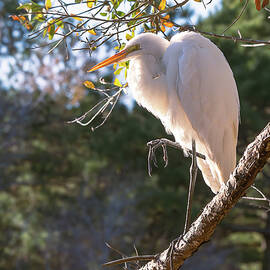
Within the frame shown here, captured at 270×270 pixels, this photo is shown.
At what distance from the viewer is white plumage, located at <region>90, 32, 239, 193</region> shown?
2189 mm

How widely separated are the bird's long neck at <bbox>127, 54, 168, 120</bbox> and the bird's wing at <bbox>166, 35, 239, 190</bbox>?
4.2 inches

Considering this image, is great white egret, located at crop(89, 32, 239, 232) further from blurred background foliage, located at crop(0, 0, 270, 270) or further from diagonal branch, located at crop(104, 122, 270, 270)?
blurred background foliage, located at crop(0, 0, 270, 270)

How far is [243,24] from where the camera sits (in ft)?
24.5

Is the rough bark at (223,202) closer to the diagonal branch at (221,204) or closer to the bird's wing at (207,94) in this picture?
the diagonal branch at (221,204)

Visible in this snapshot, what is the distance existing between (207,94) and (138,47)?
426mm

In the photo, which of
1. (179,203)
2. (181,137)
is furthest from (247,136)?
(181,137)

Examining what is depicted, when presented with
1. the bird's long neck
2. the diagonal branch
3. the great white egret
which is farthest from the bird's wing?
the diagonal branch

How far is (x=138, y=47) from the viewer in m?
2.31

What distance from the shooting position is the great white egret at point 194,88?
2189 millimetres

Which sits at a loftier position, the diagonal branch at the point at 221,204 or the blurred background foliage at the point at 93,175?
the diagonal branch at the point at 221,204

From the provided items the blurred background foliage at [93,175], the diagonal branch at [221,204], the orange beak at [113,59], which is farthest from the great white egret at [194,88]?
the blurred background foliage at [93,175]

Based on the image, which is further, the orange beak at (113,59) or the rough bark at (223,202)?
the orange beak at (113,59)

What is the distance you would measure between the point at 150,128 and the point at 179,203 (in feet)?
4.01

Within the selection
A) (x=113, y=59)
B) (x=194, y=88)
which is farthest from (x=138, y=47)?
(x=194, y=88)
